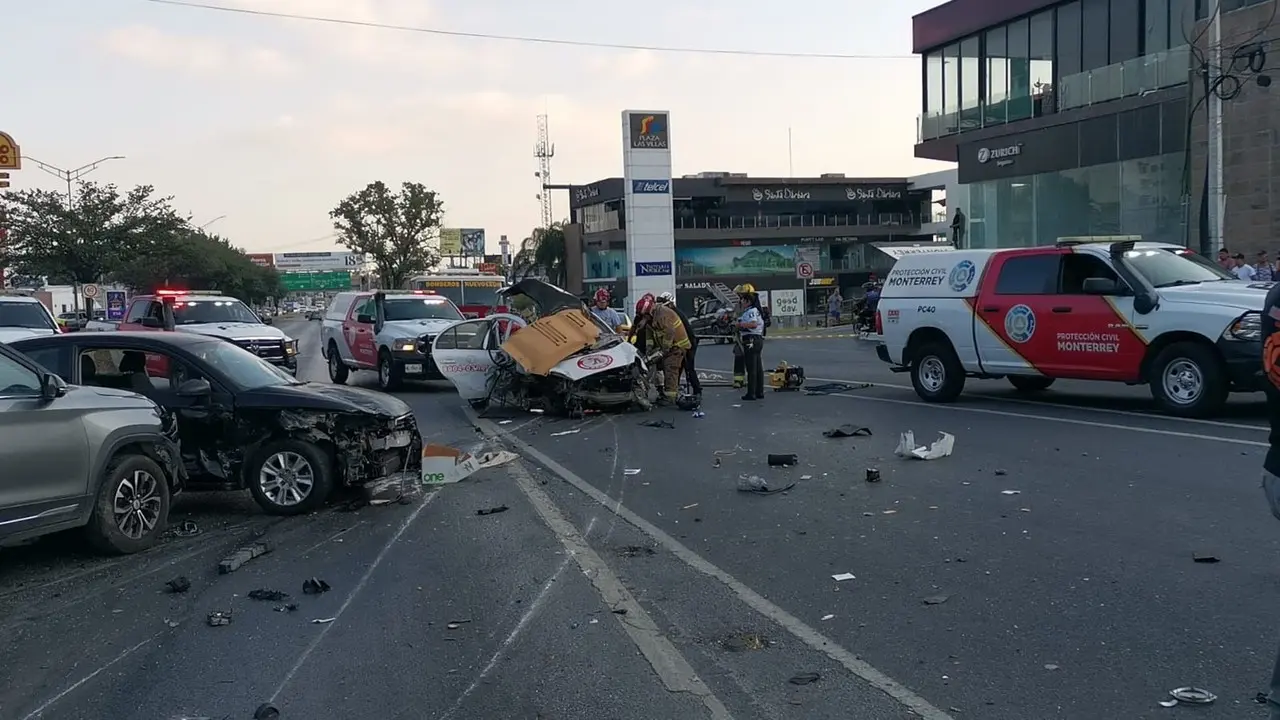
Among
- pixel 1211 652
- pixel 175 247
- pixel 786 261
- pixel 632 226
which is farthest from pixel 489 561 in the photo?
pixel 786 261

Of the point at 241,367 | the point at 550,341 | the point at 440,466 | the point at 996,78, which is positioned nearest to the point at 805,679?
the point at 440,466

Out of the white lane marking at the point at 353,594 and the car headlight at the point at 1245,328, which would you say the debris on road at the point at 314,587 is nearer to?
the white lane marking at the point at 353,594

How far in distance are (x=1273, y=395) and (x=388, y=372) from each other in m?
17.8

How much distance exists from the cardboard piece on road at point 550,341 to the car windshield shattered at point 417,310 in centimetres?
655

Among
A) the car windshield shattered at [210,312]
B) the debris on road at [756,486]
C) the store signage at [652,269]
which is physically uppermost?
the store signage at [652,269]

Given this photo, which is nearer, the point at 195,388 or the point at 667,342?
the point at 195,388

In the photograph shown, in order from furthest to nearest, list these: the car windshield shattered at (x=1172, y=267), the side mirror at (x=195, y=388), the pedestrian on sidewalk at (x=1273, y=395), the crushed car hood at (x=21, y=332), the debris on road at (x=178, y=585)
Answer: the crushed car hood at (x=21, y=332)
the car windshield shattered at (x=1172, y=267)
the side mirror at (x=195, y=388)
the debris on road at (x=178, y=585)
the pedestrian on sidewalk at (x=1273, y=395)

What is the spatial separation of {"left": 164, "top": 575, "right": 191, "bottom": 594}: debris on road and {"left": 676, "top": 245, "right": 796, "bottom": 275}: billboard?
67754 millimetres

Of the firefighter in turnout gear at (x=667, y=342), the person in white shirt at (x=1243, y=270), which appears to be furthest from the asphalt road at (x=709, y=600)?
the person in white shirt at (x=1243, y=270)

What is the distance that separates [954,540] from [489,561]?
3.12 metres

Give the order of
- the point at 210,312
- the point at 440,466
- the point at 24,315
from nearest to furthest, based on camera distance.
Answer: the point at 440,466 → the point at 24,315 → the point at 210,312

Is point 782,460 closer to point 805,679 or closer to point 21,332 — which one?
point 805,679

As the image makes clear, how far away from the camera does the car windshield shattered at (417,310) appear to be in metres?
21.4

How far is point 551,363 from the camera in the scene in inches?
576
